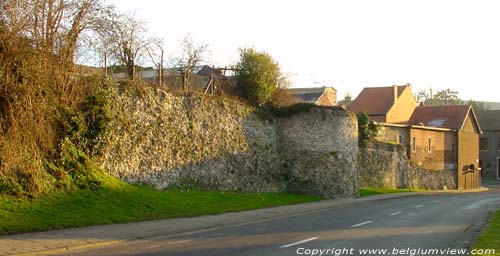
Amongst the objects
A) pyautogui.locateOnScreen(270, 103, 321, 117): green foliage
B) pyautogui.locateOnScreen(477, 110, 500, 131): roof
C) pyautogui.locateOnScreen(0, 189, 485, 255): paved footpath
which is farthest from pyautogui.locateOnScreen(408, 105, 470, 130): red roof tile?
pyautogui.locateOnScreen(0, 189, 485, 255): paved footpath

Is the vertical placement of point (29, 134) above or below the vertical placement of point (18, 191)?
above

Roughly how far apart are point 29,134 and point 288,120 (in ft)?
65.8

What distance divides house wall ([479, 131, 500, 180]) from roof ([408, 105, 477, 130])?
1821 cm

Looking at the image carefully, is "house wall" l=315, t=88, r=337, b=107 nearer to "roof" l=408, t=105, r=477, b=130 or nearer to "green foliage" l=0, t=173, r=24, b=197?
"roof" l=408, t=105, r=477, b=130

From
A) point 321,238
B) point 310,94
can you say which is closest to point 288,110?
point 321,238

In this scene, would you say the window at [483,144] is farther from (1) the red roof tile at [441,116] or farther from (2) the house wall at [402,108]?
(1) the red roof tile at [441,116]

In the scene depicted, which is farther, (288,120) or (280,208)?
(288,120)

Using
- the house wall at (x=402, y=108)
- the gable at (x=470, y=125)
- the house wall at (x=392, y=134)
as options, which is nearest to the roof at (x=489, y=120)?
the gable at (x=470, y=125)

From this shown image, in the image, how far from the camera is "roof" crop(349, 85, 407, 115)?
247 feet

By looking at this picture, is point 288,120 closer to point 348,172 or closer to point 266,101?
point 266,101

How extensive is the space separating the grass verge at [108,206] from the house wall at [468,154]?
155 feet

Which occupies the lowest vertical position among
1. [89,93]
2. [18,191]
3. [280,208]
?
[280,208]

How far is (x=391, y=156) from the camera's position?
5422 centimetres

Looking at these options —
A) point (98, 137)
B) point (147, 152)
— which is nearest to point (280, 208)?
point (147, 152)
